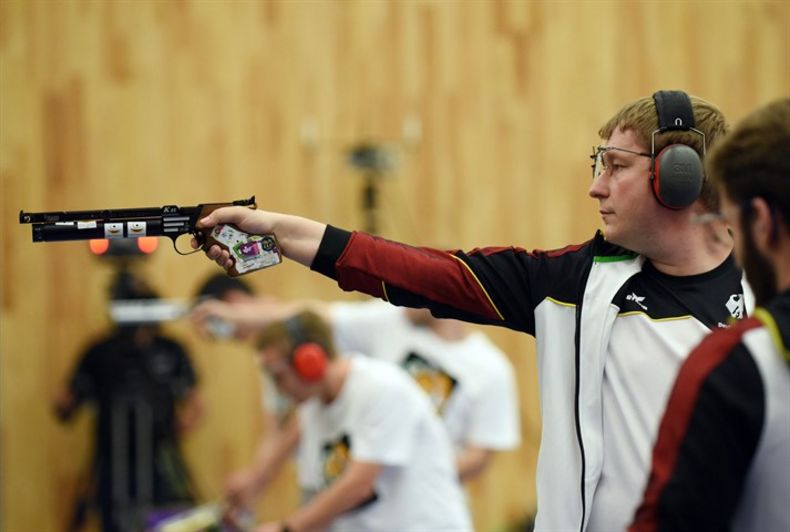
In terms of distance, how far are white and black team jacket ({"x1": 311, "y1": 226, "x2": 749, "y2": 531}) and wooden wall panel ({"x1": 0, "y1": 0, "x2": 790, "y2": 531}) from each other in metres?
4.44

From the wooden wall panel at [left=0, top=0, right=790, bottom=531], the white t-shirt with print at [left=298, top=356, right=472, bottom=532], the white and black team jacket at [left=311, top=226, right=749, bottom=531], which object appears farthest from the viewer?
the wooden wall panel at [left=0, top=0, right=790, bottom=531]

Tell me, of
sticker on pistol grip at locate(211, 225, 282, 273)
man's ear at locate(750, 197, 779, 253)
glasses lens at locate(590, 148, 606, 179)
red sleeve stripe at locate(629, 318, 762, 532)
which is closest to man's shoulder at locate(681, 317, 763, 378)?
red sleeve stripe at locate(629, 318, 762, 532)

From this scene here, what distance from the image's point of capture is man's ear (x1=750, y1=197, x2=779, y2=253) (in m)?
1.68

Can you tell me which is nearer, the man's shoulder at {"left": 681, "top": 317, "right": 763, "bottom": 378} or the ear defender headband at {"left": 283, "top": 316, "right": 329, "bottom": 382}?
the man's shoulder at {"left": 681, "top": 317, "right": 763, "bottom": 378}

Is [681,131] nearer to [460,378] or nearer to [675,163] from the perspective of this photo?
[675,163]

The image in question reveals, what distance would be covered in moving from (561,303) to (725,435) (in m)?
0.83

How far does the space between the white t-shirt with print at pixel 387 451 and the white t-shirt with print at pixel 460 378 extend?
4.20ft

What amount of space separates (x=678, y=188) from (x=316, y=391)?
6.85 ft

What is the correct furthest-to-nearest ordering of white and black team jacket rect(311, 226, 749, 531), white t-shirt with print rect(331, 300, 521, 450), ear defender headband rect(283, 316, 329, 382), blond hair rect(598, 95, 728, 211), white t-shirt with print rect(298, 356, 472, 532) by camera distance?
1. white t-shirt with print rect(331, 300, 521, 450)
2. ear defender headband rect(283, 316, 329, 382)
3. white t-shirt with print rect(298, 356, 472, 532)
4. blond hair rect(598, 95, 728, 211)
5. white and black team jacket rect(311, 226, 749, 531)

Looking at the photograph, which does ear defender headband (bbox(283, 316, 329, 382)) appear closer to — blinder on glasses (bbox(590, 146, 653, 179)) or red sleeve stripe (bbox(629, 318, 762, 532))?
blinder on glasses (bbox(590, 146, 653, 179))

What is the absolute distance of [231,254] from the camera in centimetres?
243

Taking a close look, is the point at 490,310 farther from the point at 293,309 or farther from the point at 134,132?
the point at 134,132

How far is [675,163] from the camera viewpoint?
2.39 meters

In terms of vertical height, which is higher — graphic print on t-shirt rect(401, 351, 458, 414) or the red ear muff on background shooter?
the red ear muff on background shooter
